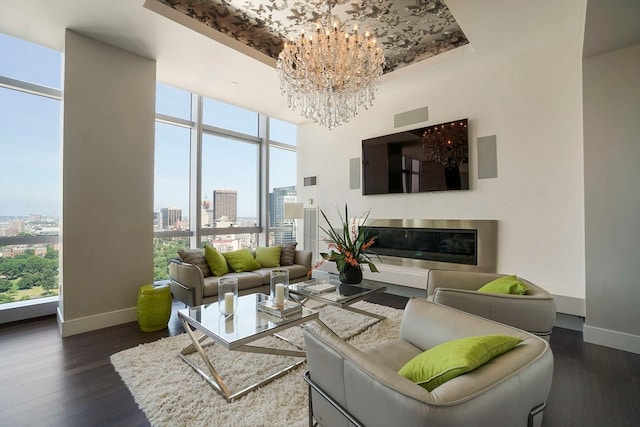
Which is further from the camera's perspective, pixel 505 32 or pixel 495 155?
pixel 495 155

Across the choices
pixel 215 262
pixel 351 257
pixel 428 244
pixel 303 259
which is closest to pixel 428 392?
pixel 351 257

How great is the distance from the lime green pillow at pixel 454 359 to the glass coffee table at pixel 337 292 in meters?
1.60

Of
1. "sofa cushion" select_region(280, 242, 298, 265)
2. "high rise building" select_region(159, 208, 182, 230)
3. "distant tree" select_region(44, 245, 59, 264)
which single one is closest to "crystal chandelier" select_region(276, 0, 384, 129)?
"sofa cushion" select_region(280, 242, 298, 265)

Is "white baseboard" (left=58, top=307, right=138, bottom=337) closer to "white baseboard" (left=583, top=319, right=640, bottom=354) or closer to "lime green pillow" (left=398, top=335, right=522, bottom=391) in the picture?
"lime green pillow" (left=398, top=335, right=522, bottom=391)

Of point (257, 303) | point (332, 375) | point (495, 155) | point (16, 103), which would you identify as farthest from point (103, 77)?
point (495, 155)

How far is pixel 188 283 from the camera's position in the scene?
3375 millimetres

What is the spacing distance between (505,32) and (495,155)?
1398 millimetres

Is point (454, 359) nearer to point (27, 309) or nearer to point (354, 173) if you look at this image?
point (354, 173)

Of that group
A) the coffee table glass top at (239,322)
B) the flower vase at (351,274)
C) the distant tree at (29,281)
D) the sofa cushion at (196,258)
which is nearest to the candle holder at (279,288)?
the coffee table glass top at (239,322)

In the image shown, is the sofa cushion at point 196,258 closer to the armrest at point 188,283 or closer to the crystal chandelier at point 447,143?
the armrest at point 188,283

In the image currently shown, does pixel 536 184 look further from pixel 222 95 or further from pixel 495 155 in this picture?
pixel 222 95

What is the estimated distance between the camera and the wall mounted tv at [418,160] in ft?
13.2

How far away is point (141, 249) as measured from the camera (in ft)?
11.7

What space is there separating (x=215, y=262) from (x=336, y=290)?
1.73 meters
